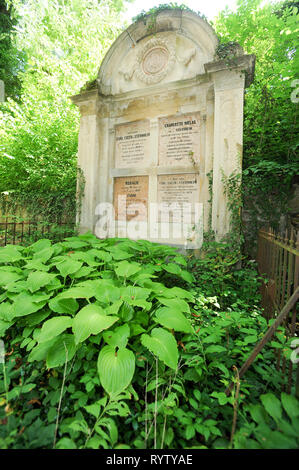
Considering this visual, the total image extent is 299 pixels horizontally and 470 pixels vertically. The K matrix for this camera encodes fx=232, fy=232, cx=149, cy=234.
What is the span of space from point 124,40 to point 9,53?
963cm

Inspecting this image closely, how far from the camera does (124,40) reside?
4742 mm

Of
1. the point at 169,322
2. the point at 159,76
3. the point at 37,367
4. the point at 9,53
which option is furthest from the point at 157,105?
the point at 9,53

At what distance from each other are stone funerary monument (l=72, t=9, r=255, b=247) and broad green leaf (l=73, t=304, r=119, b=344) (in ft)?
9.20

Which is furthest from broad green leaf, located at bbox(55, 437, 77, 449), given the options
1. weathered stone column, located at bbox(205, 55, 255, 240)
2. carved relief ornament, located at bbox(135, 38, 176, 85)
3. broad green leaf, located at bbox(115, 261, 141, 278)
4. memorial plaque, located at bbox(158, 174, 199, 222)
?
carved relief ornament, located at bbox(135, 38, 176, 85)

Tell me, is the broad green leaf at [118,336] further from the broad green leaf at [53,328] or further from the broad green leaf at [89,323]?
the broad green leaf at [53,328]

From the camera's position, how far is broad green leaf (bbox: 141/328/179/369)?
1.33m

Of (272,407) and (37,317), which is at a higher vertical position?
(37,317)

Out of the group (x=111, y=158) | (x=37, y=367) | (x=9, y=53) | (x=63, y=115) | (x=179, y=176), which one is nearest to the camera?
(x=37, y=367)

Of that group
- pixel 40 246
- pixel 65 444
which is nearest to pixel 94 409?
pixel 65 444

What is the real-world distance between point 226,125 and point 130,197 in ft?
7.38

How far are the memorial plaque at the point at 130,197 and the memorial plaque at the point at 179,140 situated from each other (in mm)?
633

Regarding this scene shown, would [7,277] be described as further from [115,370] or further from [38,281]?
[115,370]

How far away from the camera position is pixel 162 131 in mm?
4629
